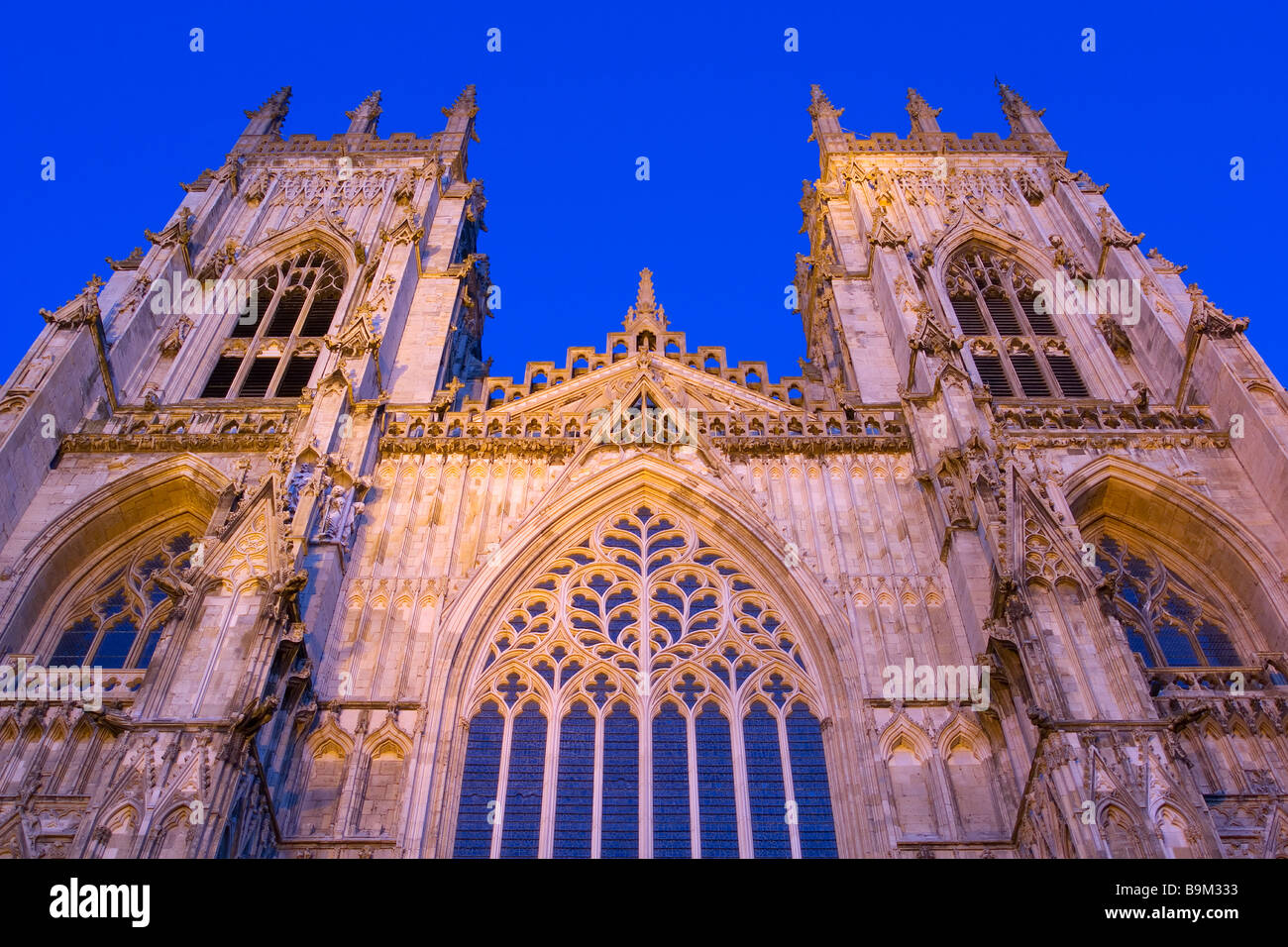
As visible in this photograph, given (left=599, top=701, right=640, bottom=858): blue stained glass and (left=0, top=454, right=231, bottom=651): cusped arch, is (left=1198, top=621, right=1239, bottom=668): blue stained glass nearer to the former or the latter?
(left=599, top=701, right=640, bottom=858): blue stained glass

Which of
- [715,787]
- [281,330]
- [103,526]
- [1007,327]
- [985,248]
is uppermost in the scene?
[985,248]

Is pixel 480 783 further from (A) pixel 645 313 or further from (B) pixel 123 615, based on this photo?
(A) pixel 645 313

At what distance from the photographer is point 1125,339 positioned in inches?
993

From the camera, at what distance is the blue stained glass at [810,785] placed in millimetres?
15734

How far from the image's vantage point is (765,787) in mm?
16391

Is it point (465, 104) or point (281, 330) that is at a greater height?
point (465, 104)

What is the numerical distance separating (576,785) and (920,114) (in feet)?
81.8

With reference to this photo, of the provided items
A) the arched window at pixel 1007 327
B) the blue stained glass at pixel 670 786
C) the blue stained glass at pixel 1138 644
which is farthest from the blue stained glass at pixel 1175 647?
the blue stained glass at pixel 670 786

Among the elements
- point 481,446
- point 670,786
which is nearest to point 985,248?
point 481,446

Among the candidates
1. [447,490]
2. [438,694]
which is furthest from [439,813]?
[447,490]

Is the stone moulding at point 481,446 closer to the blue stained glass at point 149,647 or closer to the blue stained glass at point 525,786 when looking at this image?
the blue stained glass at point 149,647

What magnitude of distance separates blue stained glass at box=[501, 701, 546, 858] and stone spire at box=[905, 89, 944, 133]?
2263cm

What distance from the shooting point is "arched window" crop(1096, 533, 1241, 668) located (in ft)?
60.3

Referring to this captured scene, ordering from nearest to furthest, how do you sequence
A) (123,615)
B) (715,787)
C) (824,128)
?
(715,787) → (123,615) → (824,128)
